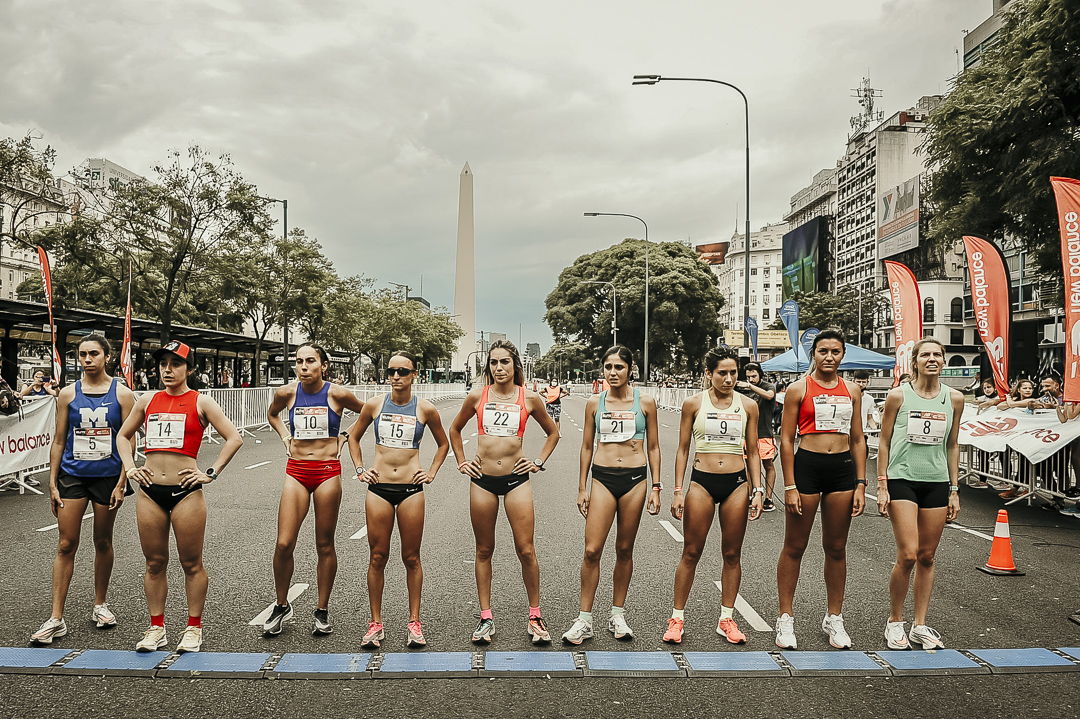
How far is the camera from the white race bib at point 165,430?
17.0 ft

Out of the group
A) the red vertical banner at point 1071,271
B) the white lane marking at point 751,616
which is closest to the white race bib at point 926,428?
the white lane marking at point 751,616

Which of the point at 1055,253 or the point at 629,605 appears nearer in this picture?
the point at 629,605

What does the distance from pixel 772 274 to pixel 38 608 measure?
468ft

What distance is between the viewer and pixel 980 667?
4.96m

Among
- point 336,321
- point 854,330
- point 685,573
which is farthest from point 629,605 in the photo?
point 854,330

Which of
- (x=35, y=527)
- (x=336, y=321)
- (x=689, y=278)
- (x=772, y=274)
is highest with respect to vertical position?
(x=772, y=274)

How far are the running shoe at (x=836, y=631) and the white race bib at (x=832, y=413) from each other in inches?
48.5

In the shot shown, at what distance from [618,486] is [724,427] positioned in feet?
2.67

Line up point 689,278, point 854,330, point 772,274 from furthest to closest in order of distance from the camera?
point 772,274
point 854,330
point 689,278

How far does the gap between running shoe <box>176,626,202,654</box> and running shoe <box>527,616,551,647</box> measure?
81.0 inches

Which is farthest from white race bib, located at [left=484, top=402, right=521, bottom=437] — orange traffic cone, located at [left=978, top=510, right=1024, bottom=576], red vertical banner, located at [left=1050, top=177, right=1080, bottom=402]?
red vertical banner, located at [left=1050, top=177, right=1080, bottom=402]

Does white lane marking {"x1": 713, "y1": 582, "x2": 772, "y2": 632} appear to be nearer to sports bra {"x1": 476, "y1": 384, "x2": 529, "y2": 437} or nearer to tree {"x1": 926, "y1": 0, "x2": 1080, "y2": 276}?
sports bra {"x1": 476, "y1": 384, "x2": 529, "y2": 437}

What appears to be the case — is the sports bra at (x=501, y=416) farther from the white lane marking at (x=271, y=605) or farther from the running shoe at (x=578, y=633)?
the white lane marking at (x=271, y=605)

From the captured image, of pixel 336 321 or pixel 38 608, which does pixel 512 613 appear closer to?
pixel 38 608
